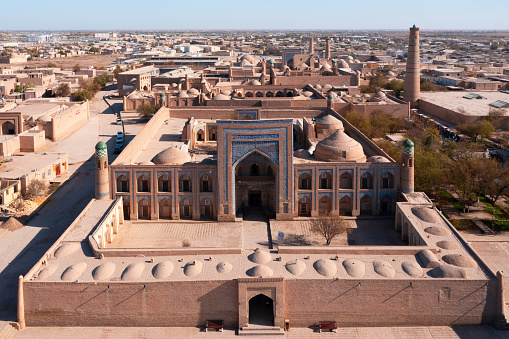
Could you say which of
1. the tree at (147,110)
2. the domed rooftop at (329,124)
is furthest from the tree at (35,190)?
the tree at (147,110)

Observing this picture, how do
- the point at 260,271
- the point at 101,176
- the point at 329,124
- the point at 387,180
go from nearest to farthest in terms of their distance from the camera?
the point at 260,271 → the point at 101,176 → the point at 387,180 → the point at 329,124

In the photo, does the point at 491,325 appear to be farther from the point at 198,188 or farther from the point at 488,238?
the point at 198,188

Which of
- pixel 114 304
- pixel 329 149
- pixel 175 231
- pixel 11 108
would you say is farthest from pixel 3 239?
pixel 11 108

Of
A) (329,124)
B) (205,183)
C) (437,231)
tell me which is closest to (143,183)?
(205,183)

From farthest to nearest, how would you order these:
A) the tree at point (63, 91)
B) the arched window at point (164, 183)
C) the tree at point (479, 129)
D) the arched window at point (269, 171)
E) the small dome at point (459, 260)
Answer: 1. the tree at point (63, 91)
2. the tree at point (479, 129)
3. the arched window at point (269, 171)
4. the arched window at point (164, 183)
5. the small dome at point (459, 260)

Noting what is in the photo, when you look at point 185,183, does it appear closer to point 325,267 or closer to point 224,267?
point 224,267

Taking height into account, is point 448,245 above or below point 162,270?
above

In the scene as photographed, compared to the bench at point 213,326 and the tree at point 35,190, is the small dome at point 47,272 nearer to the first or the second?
the bench at point 213,326
